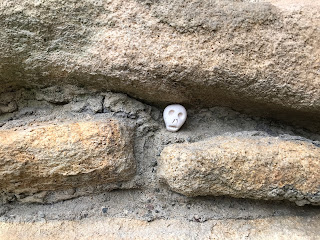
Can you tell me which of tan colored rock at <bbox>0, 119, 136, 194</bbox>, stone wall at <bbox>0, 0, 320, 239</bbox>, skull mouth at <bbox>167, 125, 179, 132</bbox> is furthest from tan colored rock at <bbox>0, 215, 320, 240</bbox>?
skull mouth at <bbox>167, 125, 179, 132</bbox>

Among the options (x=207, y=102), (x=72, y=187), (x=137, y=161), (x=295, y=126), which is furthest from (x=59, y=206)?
(x=295, y=126)

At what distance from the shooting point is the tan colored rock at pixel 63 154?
71 cm

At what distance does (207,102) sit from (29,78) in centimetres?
46

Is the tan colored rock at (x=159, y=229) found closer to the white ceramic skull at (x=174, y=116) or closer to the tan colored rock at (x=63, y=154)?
the tan colored rock at (x=63, y=154)

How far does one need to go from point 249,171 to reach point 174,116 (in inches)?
8.9

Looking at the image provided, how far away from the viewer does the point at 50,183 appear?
75 centimetres

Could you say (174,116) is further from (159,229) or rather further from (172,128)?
(159,229)

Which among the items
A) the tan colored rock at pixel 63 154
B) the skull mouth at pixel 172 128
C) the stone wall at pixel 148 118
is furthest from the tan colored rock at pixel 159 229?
the skull mouth at pixel 172 128

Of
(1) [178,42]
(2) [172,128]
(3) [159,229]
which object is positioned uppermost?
(1) [178,42]

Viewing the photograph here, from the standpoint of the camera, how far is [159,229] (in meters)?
0.75

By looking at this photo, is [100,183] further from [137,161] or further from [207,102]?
[207,102]

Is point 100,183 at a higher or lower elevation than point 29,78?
lower

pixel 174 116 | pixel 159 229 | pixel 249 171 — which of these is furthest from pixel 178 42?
pixel 159 229

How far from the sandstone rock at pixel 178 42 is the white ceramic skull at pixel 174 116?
0.09 meters
